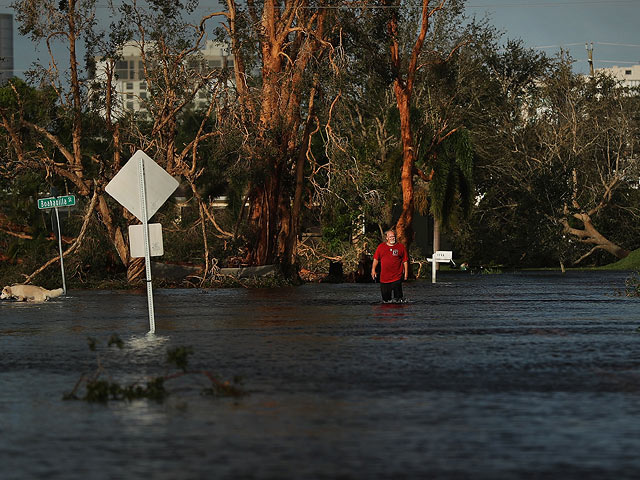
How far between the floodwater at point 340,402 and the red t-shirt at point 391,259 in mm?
4420

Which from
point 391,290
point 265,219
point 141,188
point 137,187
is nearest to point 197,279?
point 265,219

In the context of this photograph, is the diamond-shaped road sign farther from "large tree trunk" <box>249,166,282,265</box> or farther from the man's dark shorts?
"large tree trunk" <box>249,166,282,265</box>

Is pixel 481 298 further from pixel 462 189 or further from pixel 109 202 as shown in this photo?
pixel 462 189

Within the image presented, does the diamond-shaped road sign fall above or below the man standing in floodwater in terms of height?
above

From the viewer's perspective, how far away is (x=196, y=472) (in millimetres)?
8234

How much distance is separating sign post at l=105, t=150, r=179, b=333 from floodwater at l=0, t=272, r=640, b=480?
6.22 ft

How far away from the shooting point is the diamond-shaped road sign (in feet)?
67.3

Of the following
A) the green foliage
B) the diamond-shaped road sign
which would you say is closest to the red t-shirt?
the diamond-shaped road sign

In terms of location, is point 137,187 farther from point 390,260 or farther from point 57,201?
point 57,201

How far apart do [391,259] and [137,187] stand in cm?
934

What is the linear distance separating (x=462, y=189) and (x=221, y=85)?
1581cm

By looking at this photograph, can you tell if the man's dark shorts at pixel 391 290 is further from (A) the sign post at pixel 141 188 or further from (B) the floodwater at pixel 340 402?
(A) the sign post at pixel 141 188

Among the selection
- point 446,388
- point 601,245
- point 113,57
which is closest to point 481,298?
point 113,57

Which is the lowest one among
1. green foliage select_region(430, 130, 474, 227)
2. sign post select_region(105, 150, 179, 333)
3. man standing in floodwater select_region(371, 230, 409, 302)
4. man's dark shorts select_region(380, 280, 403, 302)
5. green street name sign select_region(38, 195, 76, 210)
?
man's dark shorts select_region(380, 280, 403, 302)
